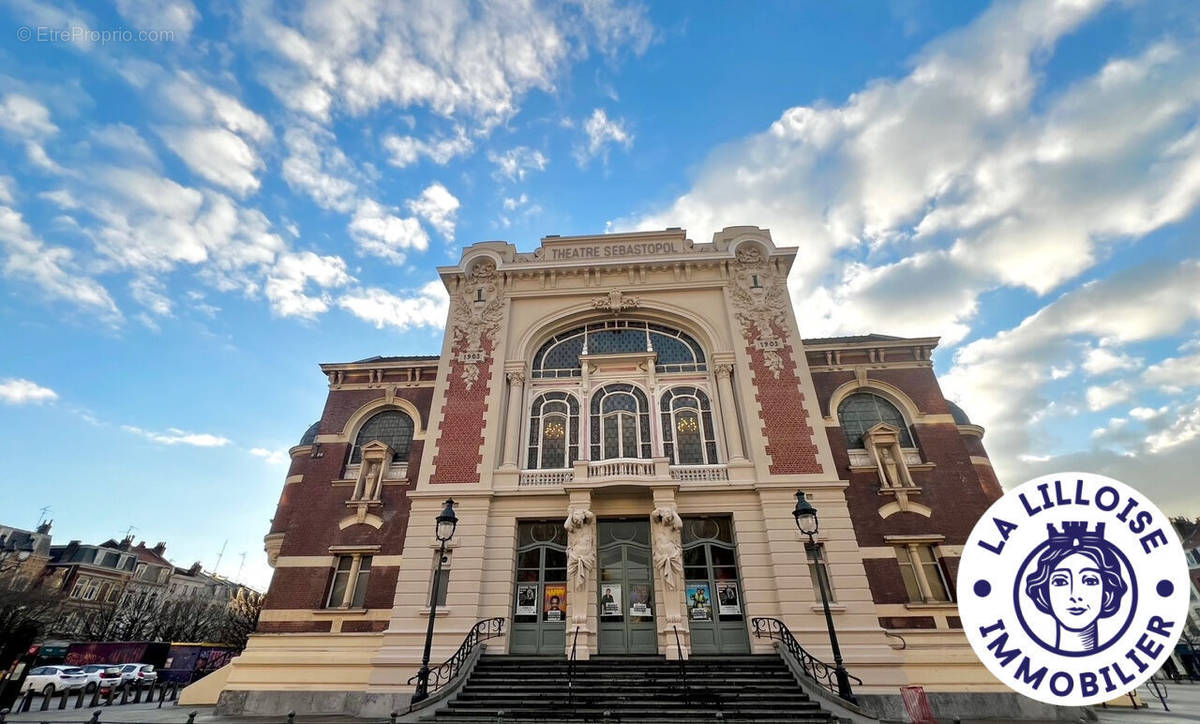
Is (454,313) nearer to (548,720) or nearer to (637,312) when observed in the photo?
(637,312)

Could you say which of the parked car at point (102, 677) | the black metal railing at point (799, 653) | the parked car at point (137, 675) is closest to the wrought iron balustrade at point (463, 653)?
the black metal railing at point (799, 653)

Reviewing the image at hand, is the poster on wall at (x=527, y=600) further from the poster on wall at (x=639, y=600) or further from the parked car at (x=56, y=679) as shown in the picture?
the parked car at (x=56, y=679)

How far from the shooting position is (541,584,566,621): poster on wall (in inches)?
632

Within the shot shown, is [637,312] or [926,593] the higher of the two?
[637,312]

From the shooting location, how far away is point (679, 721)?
434 inches

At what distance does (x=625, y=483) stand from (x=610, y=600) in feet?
12.1

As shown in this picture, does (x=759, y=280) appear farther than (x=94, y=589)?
No

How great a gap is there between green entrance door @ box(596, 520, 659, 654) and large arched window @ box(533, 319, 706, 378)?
6.60 m

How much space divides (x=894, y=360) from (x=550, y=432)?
14.3 meters

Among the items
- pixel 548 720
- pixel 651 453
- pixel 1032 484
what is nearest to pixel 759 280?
pixel 651 453

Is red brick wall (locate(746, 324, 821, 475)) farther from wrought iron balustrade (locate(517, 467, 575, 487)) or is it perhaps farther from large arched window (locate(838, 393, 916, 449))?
wrought iron balustrade (locate(517, 467, 575, 487))

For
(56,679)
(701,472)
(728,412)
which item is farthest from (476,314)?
(56,679)

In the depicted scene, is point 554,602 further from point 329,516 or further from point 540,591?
point 329,516

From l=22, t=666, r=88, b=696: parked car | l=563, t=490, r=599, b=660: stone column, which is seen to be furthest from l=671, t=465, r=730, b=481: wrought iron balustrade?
A: l=22, t=666, r=88, b=696: parked car
